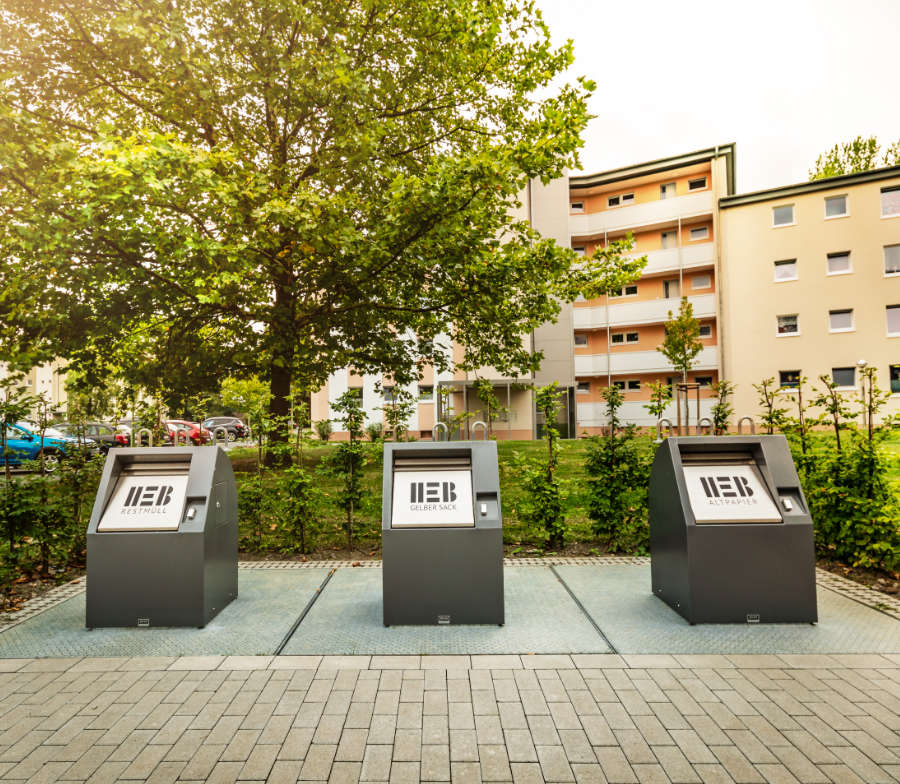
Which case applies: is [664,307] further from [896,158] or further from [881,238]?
[896,158]

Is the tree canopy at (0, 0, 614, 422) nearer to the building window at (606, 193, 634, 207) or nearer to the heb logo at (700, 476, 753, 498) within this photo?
the heb logo at (700, 476, 753, 498)

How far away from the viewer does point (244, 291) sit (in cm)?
1084

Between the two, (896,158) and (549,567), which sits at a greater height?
(896,158)

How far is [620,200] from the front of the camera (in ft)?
117

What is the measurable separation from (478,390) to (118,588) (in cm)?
609

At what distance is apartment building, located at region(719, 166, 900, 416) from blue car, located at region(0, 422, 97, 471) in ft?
102

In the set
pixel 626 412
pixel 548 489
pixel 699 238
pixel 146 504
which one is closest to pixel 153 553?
pixel 146 504

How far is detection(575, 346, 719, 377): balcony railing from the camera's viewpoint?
108 feet

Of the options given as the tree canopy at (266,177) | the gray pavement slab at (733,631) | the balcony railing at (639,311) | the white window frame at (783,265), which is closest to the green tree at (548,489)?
the gray pavement slab at (733,631)

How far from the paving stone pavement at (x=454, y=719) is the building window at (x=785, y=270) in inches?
1247

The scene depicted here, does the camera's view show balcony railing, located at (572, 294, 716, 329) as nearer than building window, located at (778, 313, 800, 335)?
No

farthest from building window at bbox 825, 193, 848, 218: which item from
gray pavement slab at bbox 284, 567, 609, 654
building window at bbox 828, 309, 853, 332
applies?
gray pavement slab at bbox 284, 567, 609, 654

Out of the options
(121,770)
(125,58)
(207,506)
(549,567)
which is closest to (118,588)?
(207,506)

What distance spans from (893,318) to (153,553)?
3436cm
